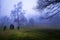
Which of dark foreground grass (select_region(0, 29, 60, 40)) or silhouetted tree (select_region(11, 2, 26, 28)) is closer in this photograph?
dark foreground grass (select_region(0, 29, 60, 40))

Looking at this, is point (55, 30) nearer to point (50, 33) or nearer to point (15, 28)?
point (50, 33)

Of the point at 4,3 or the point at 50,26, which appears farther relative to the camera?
the point at 4,3

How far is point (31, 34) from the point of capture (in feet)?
10.6

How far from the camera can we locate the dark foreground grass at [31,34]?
3.17 m

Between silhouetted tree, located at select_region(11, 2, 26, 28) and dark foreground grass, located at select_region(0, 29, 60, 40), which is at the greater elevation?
silhouetted tree, located at select_region(11, 2, 26, 28)

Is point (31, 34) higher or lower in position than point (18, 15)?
lower

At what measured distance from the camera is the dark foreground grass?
317cm

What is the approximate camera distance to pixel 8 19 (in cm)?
333

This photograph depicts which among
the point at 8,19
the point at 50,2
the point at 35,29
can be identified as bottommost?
the point at 35,29

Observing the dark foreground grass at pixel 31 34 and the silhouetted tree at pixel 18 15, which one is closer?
the dark foreground grass at pixel 31 34

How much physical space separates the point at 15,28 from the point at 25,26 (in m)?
0.23

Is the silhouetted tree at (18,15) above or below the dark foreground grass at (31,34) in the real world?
above

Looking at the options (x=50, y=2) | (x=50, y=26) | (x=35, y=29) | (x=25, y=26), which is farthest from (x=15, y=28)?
(x=50, y=2)

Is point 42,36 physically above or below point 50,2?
below
